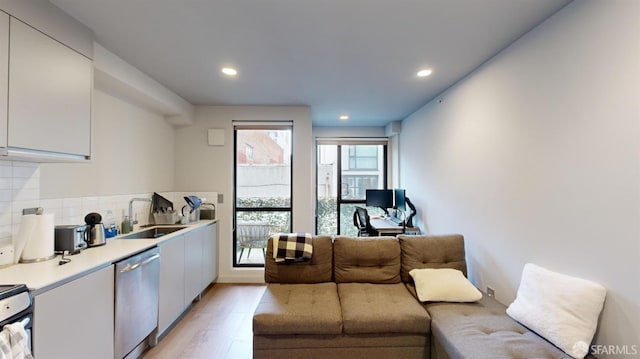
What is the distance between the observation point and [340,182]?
224 inches

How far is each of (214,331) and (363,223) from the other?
2921 millimetres

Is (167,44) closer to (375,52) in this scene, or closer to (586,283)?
(375,52)

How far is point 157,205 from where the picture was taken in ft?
11.2

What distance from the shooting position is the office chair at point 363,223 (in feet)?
15.3

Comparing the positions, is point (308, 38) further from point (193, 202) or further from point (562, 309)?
point (193, 202)

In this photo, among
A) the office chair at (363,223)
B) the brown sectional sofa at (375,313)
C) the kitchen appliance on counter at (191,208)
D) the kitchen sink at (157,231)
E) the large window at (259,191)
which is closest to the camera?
the brown sectional sofa at (375,313)

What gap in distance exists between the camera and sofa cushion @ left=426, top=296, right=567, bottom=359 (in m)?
1.51

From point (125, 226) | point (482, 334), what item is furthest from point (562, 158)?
point (125, 226)

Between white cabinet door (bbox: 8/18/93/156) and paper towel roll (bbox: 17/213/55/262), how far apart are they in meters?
0.47

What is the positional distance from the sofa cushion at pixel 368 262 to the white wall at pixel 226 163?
1.45 meters

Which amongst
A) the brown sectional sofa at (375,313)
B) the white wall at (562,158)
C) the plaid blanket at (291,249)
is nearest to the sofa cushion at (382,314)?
the brown sectional sofa at (375,313)

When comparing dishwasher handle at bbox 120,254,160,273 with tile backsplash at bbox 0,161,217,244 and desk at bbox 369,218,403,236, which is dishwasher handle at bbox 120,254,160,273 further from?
desk at bbox 369,218,403,236

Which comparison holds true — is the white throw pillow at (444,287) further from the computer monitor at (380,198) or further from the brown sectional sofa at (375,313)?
the computer monitor at (380,198)

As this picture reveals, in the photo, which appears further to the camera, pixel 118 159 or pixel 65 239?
pixel 118 159
